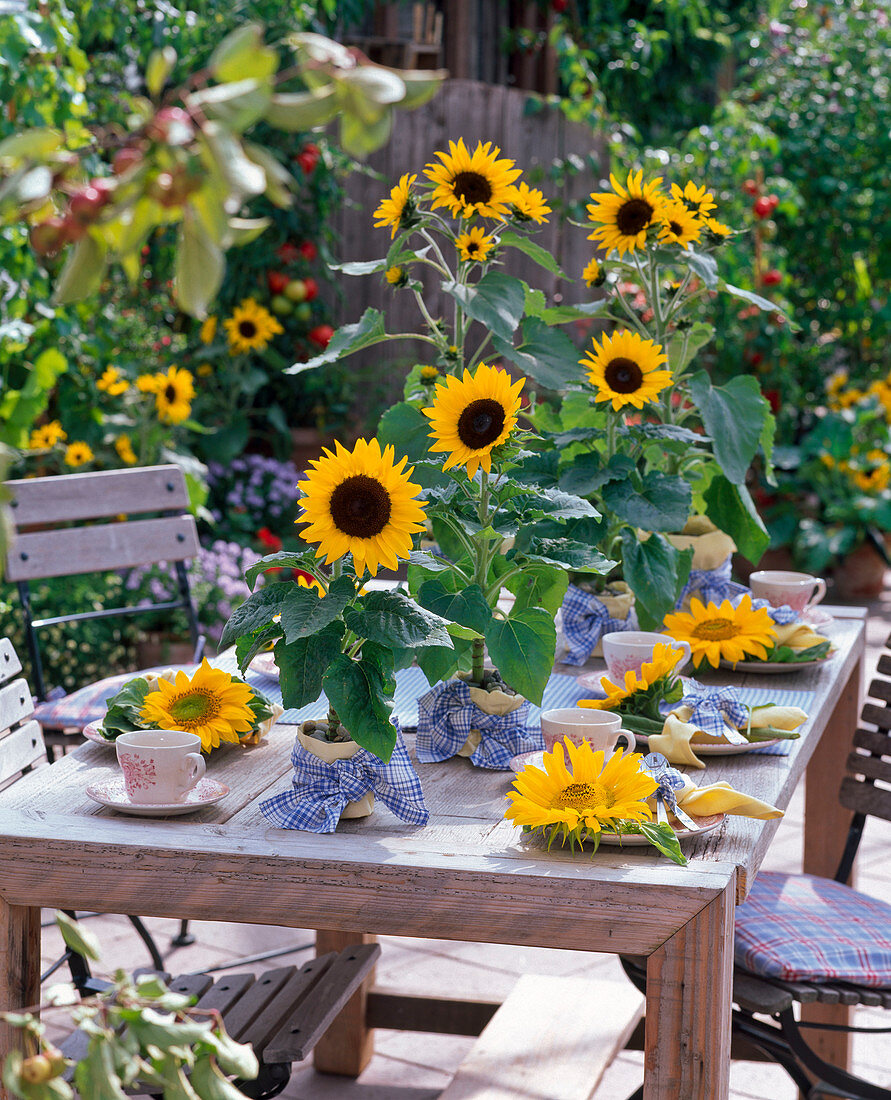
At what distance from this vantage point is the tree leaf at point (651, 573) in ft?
5.71

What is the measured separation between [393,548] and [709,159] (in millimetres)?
4514

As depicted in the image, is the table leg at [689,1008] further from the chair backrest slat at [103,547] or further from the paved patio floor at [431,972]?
the chair backrest slat at [103,547]

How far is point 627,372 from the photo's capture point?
173cm

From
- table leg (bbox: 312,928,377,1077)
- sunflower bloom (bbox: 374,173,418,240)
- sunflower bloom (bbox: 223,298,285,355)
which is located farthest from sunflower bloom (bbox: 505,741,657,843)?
sunflower bloom (bbox: 223,298,285,355)

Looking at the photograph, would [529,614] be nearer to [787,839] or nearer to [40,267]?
[787,839]

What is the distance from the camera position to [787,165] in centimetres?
574

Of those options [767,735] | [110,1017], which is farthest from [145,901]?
[767,735]

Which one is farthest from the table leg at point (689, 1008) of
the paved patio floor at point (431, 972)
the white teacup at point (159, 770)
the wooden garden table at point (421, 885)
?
the paved patio floor at point (431, 972)

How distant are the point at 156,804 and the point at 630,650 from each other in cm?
66

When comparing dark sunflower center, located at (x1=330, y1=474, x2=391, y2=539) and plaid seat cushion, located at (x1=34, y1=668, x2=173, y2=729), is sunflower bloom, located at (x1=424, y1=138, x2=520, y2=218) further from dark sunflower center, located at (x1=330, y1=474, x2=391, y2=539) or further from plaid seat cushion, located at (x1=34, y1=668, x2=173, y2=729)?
plaid seat cushion, located at (x1=34, y1=668, x2=173, y2=729)

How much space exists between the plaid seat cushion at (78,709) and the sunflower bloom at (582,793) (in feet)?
4.07

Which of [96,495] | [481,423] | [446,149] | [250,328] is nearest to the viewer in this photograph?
[481,423]

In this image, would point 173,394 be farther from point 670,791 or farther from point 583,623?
point 670,791

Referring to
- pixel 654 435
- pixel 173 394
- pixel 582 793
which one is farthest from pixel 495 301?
pixel 173 394
